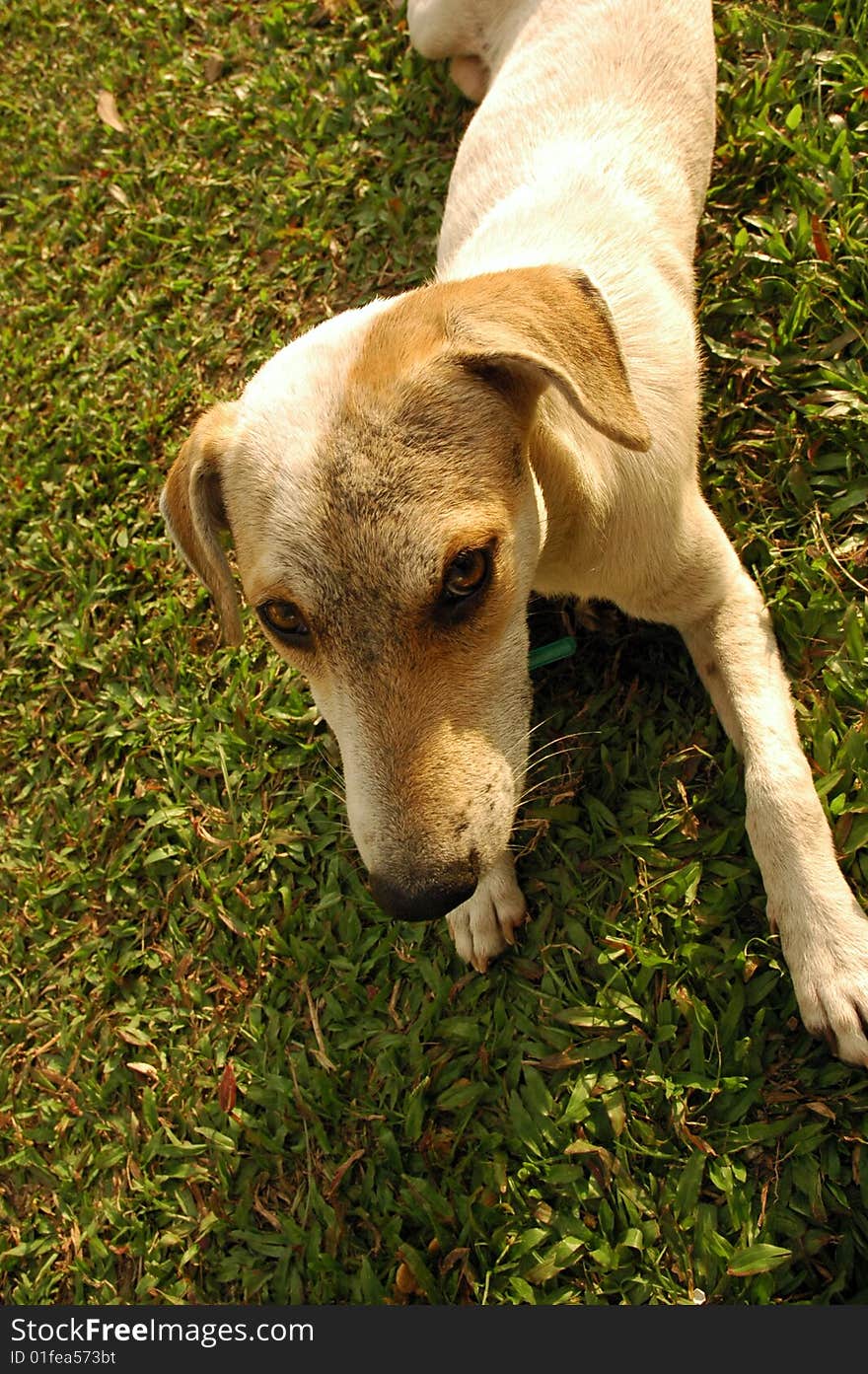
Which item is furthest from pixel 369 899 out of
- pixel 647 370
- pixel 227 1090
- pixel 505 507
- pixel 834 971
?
pixel 647 370

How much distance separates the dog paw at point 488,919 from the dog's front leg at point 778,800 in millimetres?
817

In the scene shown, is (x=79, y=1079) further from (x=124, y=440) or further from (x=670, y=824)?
(x=124, y=440)

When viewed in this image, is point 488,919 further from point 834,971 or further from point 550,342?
point 550,342

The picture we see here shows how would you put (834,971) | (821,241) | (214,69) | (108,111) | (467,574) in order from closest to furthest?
(467,574) < (834,971) < (821,241) < (214,69) < (108,111)

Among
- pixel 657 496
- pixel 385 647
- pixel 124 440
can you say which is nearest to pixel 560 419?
pixel 657 496

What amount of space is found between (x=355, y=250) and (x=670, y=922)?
366cm

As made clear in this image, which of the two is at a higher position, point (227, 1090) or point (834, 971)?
point (834, 971)

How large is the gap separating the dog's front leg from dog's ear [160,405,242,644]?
146cm

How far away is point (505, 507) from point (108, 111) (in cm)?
531

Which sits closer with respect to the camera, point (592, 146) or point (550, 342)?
point (550, 342)

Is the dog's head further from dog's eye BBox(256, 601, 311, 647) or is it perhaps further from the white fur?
the white fur

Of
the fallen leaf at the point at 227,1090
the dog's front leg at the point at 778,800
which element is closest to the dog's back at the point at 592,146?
the dog's front leg at the point at 778,800

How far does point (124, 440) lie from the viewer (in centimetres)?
536

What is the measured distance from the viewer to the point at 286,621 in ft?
9.05
